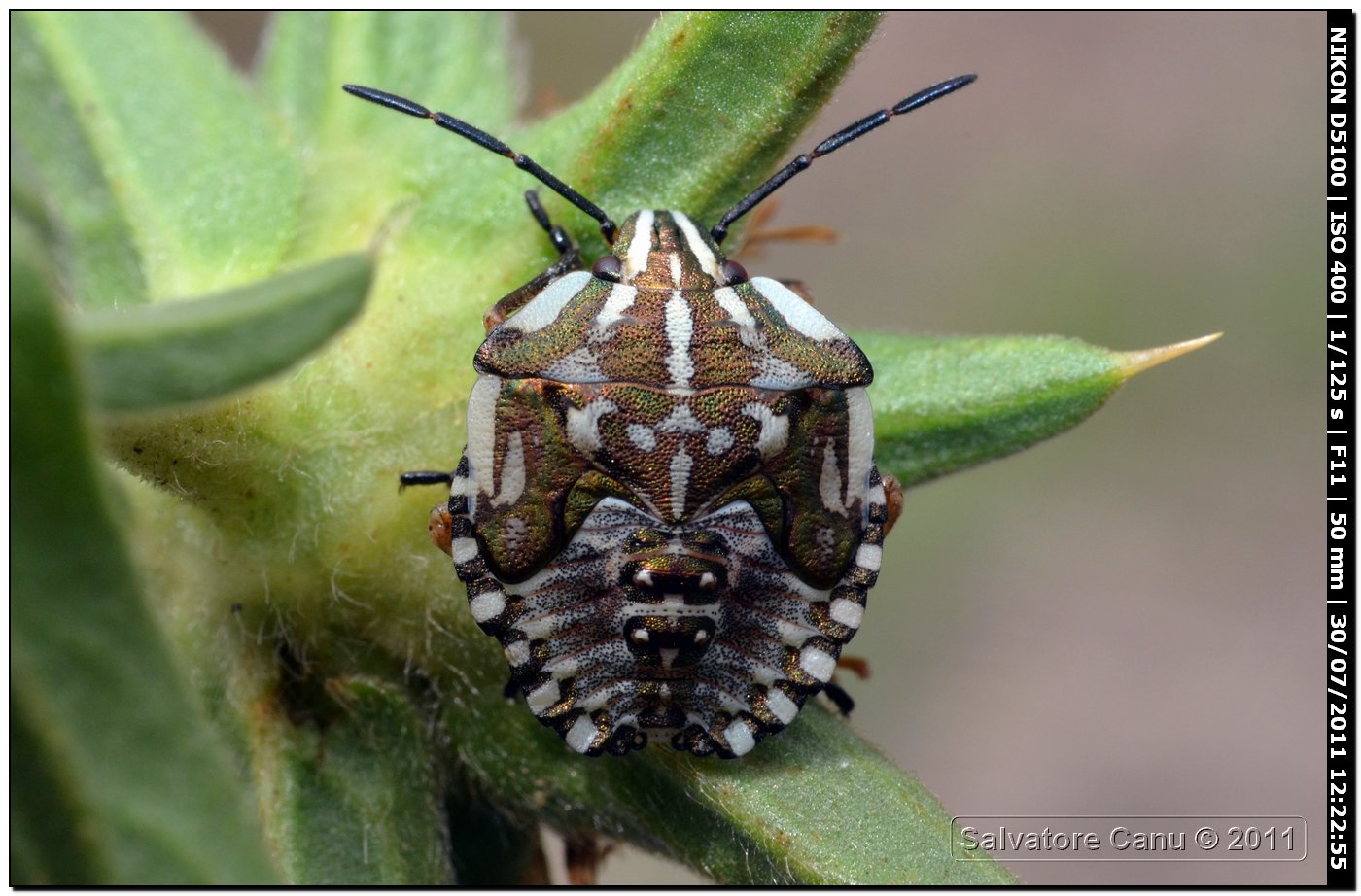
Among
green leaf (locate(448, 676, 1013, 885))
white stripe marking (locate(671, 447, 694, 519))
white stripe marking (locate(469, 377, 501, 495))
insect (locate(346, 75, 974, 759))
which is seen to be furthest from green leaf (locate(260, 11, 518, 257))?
green leaf (locate(448, 676, 1013, 885))

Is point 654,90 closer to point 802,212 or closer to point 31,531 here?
point 31,531

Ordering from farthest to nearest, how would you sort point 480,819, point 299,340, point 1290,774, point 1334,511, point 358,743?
point 1290,774
point 1334,511
point 480,819
point 358,743
point 299,340

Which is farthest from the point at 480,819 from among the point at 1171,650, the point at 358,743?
the point at 1171,650

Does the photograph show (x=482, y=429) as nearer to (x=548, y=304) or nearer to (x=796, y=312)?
(x=548, y=304)

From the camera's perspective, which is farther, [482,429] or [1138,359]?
[1138,359]

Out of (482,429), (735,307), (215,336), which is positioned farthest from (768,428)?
(215,336)

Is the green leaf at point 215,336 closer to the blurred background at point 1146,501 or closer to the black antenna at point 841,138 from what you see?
the black antenna at point 841,138
